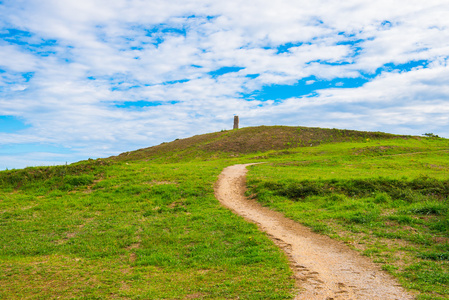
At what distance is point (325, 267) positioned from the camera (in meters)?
8.10

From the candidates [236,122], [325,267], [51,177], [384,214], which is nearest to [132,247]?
[325,267]

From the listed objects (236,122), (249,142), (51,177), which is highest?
(236,122)

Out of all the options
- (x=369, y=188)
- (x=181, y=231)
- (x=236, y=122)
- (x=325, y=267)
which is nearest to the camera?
(x=325, y=267)

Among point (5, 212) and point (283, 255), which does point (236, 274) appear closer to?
point (283, 255)

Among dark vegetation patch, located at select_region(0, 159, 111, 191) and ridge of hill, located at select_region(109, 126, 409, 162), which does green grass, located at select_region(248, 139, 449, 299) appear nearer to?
dark vegetation patch, located at select_region(0, 159, 111, 191)

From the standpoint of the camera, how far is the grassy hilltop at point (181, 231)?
745 centimetres

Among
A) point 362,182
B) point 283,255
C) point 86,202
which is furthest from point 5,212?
point 362,182

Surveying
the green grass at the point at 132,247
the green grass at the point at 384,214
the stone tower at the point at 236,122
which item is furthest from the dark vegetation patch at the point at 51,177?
the stone tower at the point at 236,122

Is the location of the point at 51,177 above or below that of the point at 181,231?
above

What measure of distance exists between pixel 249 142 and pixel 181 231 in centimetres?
3529

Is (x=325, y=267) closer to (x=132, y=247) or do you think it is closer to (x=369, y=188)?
(x=132, y=247)

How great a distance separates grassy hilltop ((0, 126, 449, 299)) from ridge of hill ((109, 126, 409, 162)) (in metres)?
18.9

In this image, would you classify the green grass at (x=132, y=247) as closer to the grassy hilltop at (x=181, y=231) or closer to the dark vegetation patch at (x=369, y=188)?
the grassy hilltop at (x=181, y=231)

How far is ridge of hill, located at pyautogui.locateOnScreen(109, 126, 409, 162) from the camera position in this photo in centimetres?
4344
